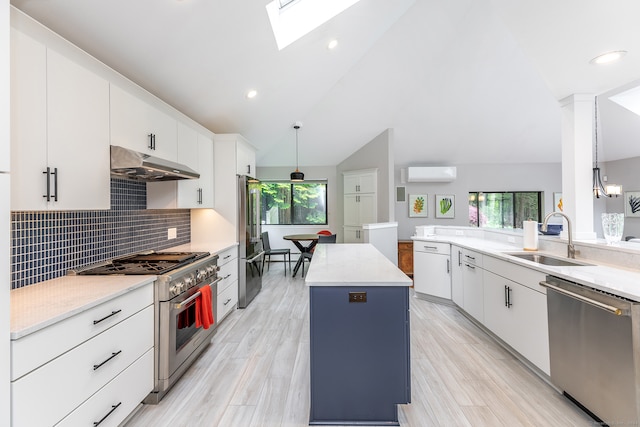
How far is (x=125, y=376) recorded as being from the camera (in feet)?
5.34

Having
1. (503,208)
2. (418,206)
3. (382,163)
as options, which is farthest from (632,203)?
(382,163)

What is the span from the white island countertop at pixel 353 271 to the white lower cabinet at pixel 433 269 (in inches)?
56.3

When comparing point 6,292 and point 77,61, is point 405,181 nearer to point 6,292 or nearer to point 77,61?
point 77,61

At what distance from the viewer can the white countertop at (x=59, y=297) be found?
1161 millimetres

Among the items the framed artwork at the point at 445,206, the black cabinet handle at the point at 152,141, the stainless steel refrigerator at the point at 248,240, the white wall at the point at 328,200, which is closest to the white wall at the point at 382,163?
the white wall at the point at 328,200

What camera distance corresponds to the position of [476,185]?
22.8 ft

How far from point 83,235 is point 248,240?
1.99 metres

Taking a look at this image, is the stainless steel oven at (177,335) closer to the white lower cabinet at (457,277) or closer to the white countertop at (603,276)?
the white countertop at (603,276)

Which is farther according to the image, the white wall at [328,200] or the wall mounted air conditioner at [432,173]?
the white wall at [328,200]

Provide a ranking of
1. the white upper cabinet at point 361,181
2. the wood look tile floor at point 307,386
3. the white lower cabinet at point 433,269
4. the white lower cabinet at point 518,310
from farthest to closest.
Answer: the white upper cabinet at point 361,181 < the white lower cabinet at point 433,269 < the white lower cabinet at point 518,310 < the wood look tile floor at point 307,386

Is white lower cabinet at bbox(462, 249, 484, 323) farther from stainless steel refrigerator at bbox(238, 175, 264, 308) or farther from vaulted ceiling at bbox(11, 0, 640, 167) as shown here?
stainless steel refrigerator at bbox(238, 175, 264, 308)

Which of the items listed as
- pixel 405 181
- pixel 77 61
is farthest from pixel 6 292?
pixel 405 181

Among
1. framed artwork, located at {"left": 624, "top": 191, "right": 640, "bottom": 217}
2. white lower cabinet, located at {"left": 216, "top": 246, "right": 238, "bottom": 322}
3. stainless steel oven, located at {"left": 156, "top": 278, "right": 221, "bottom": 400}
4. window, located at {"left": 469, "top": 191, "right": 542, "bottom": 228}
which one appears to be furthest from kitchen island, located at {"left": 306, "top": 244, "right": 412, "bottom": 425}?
framed artwork, located at {"left": 624, "top": 191, "right": 640, "bottom": 217}

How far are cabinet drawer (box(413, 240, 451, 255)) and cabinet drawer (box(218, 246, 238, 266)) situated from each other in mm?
2494
